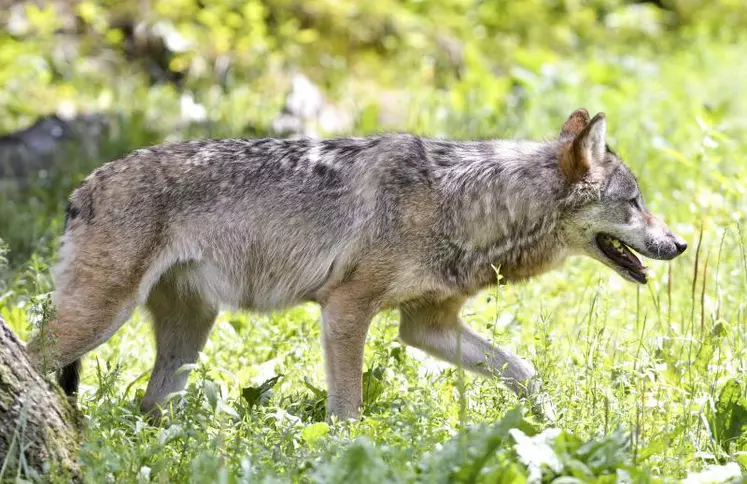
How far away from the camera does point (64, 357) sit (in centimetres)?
492

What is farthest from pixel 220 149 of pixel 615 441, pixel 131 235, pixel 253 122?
pixel 253 122

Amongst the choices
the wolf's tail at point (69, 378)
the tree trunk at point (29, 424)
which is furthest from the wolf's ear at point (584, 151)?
the tree trunk at point (29, 424)

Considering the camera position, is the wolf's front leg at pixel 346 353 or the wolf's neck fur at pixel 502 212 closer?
the wolf's front leg at pixel 346 353

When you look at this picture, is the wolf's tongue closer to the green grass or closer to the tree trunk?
the green grass

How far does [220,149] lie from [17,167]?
3.99m

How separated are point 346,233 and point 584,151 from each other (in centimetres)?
126

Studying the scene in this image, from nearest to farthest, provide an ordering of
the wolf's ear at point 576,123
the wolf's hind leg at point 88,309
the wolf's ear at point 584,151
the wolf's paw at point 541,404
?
the wolf's paw at point 541,404
the wolf's hind leg at point 88,309
the wolf's ear at point 584,151
the wolf's ear at point 576,123

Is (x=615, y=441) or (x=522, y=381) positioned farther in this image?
(x=522, y=381)

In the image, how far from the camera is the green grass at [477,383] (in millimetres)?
3734

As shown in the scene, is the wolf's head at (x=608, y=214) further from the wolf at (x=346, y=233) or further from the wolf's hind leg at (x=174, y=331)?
the wolf's hind leg at (x=174, y=331)

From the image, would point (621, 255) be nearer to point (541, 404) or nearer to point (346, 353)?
point (541, 404)

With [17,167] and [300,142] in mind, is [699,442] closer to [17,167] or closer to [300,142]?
[300,142]

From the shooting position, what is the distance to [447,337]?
5535mm

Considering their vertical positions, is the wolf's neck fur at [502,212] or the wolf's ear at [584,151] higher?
the wolf's ear at [584,151]
